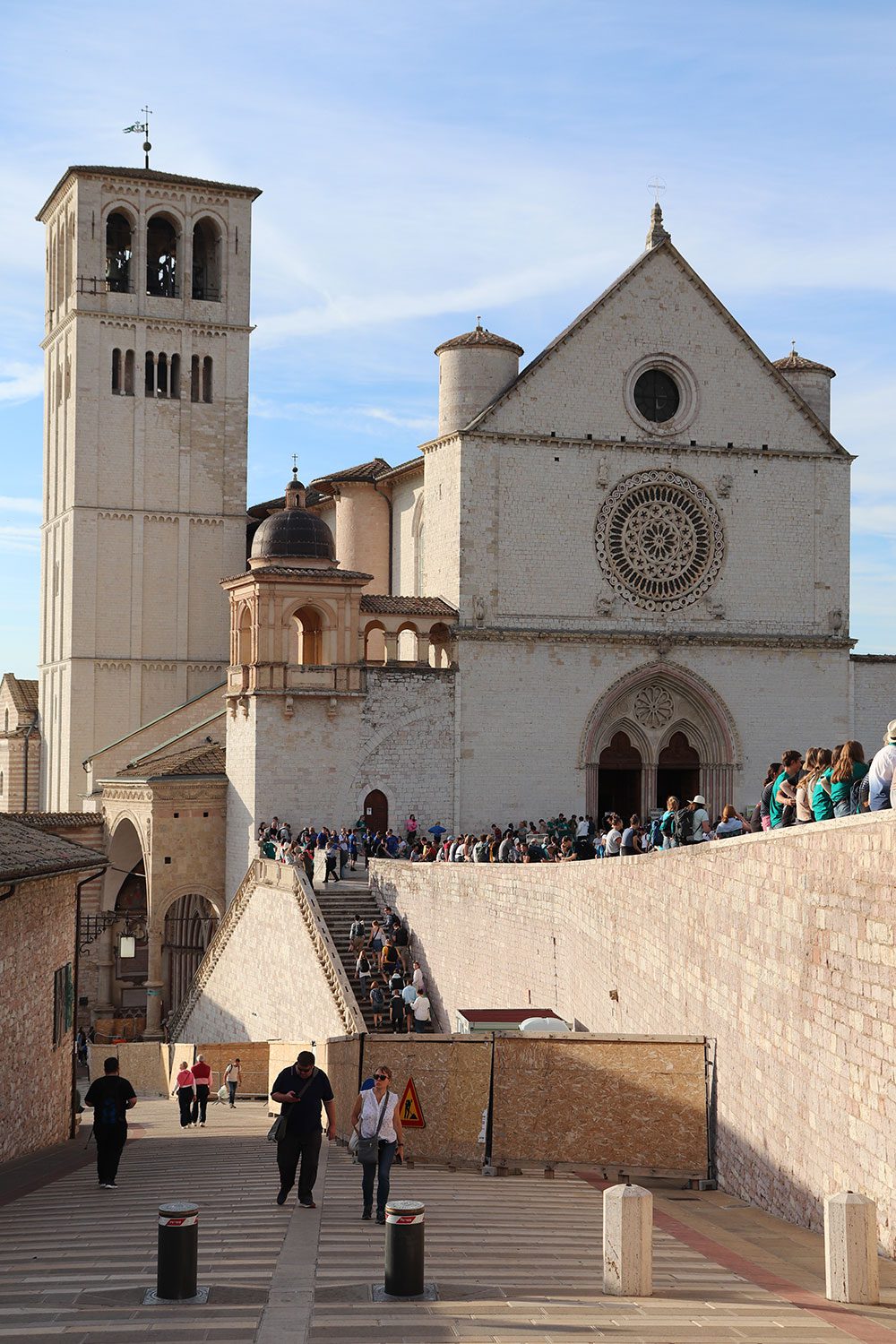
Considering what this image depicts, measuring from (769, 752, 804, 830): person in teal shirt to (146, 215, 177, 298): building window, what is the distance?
38.8 metres

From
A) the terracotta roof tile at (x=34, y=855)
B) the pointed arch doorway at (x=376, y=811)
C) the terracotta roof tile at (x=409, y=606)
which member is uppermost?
the terracotta roof tile at (x=409, y=606)

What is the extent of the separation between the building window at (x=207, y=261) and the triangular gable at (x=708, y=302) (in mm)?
15392

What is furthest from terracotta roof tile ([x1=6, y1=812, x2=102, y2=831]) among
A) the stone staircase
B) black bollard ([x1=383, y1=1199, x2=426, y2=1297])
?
black bollard ([x1=383, y1=1199, x2=426, y2=1297])

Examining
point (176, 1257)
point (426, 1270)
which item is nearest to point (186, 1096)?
point (426, 1270)

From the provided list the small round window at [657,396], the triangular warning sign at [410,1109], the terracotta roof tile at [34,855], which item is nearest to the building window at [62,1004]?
the terracotta roof tile at [34,855]

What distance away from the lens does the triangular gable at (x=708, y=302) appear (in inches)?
1620

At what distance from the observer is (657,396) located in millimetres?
42844

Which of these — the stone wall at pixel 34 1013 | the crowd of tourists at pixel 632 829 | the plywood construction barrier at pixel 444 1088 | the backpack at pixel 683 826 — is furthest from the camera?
the backpack at pixel 683 826

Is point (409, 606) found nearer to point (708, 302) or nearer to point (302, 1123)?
point (708, 302)

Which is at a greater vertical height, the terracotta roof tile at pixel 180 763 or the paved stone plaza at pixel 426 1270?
the terracotta roof tile at pixel 180 763

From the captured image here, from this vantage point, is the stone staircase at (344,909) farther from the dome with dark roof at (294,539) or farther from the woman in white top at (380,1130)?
the woman in white top at (380,1130)

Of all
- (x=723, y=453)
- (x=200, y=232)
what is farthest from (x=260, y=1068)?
(x=200, y=232)

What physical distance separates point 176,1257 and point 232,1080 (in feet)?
74.8

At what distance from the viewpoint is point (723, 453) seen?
142 ft
